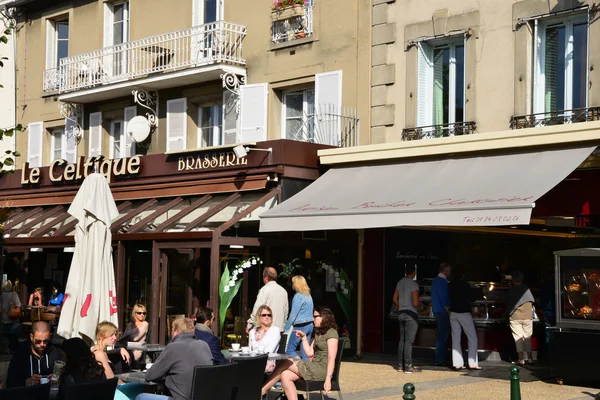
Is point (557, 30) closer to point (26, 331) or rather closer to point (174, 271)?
point (174, 271)

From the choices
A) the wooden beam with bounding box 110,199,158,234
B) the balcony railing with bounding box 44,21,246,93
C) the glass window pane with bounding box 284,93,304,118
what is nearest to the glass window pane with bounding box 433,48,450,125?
the glass window pane with bounding box 284,93,304,118

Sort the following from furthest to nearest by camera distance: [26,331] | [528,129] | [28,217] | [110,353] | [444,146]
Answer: [28,217] → [26,331] → [444,146] → [528,129] → [110,353]

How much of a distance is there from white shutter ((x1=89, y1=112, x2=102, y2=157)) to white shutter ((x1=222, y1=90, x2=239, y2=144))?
4.39 m

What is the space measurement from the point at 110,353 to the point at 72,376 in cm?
282

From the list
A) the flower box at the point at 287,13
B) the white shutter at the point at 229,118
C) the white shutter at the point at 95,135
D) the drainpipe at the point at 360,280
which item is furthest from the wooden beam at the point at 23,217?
the drainpipe at the point at 360,280

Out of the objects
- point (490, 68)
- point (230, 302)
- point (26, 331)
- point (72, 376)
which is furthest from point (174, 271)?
point (72, 376)

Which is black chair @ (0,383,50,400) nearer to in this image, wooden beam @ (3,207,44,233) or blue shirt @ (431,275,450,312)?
blue shirt @ (431,275,450,312)

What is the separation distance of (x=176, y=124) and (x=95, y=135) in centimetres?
312

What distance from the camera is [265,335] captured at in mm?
11992

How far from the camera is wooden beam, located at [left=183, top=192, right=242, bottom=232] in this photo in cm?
1722

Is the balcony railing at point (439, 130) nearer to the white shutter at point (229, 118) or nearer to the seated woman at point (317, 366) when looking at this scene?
the white shutter at point (229, 118)

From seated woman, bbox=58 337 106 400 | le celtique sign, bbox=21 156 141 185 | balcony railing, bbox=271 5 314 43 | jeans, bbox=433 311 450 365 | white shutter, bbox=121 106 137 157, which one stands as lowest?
jeans, bbox=433 311 450 365

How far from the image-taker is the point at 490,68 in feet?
53.2

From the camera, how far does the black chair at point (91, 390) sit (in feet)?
24.7
